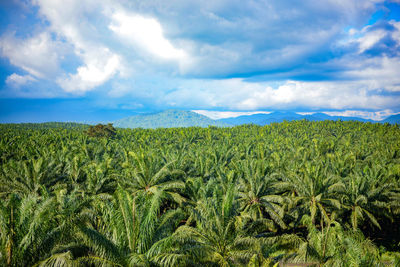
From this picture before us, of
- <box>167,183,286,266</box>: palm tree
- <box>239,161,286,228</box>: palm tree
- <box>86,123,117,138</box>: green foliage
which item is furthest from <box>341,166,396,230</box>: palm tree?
<box>86,123,117,138</box>: green foliage

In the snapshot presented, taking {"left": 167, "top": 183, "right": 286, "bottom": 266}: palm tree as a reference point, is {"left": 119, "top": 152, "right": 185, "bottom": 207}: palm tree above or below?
above

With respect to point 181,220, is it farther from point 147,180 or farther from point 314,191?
point 314,191

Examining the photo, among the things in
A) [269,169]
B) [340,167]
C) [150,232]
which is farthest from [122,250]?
[340,167]

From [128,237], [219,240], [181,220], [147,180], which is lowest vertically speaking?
[181,220]

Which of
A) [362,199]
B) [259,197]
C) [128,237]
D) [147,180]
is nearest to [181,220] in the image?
[147,180]

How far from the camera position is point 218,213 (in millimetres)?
13328

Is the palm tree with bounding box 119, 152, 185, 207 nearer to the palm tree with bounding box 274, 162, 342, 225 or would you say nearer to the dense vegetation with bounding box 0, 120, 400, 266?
the dense vegetation with bounding box 0, 120, 400, 266

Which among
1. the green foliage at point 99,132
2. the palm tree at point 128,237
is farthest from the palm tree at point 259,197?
the green foliage at point 99,132

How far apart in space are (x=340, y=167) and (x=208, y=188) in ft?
70.0

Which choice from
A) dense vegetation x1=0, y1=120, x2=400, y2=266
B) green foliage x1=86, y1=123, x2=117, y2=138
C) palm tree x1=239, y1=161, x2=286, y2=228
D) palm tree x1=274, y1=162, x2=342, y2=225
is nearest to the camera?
dense vegetation x1=0, y1=120, x2=400, y2=266

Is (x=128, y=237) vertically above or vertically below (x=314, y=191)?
above

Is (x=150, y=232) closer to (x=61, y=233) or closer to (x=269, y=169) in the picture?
(x=61, y=233)

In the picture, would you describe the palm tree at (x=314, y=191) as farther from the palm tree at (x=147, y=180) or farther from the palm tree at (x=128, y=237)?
the palm tree at (x=128, y=237)

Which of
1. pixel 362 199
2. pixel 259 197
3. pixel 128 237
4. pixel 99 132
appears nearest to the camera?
pixel 128 237
